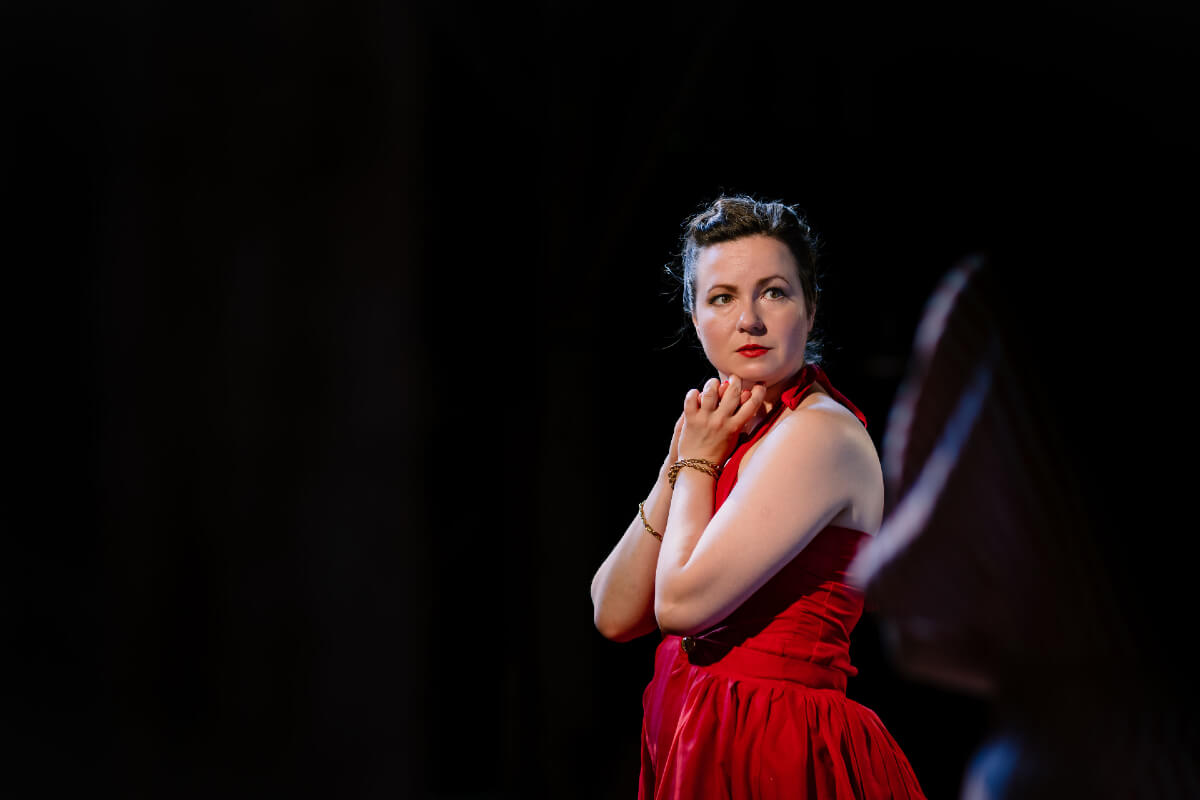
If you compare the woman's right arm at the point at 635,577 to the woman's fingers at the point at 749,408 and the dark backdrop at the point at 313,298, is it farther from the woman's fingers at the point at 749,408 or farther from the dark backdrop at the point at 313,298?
the dark backdrop at the point at 313,298

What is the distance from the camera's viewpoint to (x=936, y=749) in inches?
90.3

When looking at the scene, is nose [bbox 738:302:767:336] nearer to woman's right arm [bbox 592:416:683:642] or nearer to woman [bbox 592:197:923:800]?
woman [bbox 592:197:923:800]

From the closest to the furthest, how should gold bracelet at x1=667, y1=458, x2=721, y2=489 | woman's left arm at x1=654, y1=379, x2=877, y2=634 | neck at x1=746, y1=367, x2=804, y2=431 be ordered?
1. woman's left arm at x1=654, y1=379, x2=877, y2=634
2. gold bracelet at x1=667, y1=458, x2=721, y2=489
3. neck at x1=746, y1=367, x2=804, y2=431

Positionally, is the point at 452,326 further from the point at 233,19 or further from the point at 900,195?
the point at 900,195

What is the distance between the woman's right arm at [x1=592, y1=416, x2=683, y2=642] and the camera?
4.59 ft

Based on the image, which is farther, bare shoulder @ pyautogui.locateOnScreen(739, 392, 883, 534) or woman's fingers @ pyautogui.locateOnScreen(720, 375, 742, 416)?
woman's fingers @ pyautogui.locateOnScreen(720, 375, 742, 416)

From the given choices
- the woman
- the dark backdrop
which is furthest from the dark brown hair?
the dark backdrop

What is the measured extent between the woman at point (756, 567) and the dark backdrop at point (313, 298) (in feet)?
0.97

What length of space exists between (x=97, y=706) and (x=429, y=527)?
99cm

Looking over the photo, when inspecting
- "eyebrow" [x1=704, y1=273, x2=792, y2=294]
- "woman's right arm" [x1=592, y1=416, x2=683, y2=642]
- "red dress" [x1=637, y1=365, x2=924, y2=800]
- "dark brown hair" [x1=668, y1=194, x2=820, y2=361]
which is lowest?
"red dress" [x1=637, y1=365, x2=924, y2=800]

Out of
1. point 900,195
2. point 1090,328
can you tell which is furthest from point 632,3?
point 1090,328

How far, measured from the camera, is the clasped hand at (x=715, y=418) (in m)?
1.34

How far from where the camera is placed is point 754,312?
4.63 feet

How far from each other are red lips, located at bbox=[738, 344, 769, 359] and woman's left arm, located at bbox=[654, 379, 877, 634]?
0.47ft
